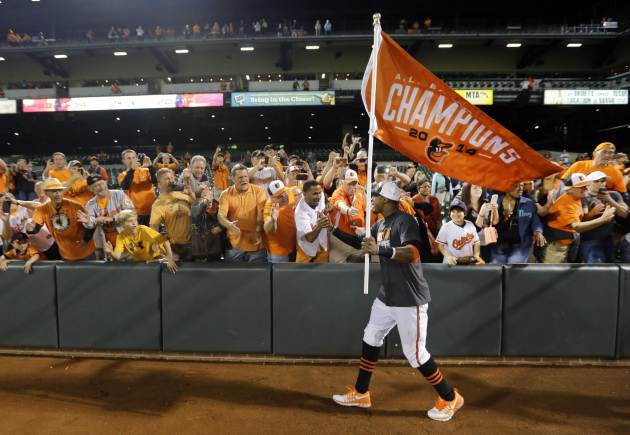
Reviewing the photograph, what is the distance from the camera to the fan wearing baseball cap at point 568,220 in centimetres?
475

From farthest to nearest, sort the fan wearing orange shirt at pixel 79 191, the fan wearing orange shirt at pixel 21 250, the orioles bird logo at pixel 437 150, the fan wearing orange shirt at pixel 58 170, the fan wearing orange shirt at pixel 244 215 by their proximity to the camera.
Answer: the fan wearing orange shirt at pixel 58 170
the fan wearing orange shirt at pixel 79 191
the fan wearing orange shirt at pixel 21 250
the fan wearing orange shirt at pixel 244 215
the orioles bird logo at pixel 437 150

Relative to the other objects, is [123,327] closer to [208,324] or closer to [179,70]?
[208,324]

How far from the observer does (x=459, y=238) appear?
4.63 m

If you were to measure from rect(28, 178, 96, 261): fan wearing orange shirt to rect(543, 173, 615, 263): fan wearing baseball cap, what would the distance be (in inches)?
229

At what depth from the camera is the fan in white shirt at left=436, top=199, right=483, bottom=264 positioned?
4.61 m

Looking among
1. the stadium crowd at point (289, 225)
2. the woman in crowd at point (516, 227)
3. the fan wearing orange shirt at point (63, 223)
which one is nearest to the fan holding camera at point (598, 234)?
the stadium crowd at point (289, 225)

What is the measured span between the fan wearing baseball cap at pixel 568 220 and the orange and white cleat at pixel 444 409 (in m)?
2.69

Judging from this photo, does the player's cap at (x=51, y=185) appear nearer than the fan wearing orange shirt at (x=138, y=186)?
Yes

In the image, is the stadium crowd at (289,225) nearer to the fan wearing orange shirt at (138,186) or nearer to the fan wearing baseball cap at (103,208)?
the fan wearing baseball cap at (103,208)

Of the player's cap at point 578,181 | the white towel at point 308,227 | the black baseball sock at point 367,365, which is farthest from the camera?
the player's cap at point 578,181

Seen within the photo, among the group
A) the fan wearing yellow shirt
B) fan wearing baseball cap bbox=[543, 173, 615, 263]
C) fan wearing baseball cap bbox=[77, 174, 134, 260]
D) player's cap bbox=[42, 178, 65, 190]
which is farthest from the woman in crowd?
player's cap bbox=[42, 178, 65, 190]

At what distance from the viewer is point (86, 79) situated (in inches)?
1053

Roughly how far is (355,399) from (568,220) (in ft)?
11.4

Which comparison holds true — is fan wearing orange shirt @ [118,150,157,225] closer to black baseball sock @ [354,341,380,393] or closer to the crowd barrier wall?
the crowd barrier wall
